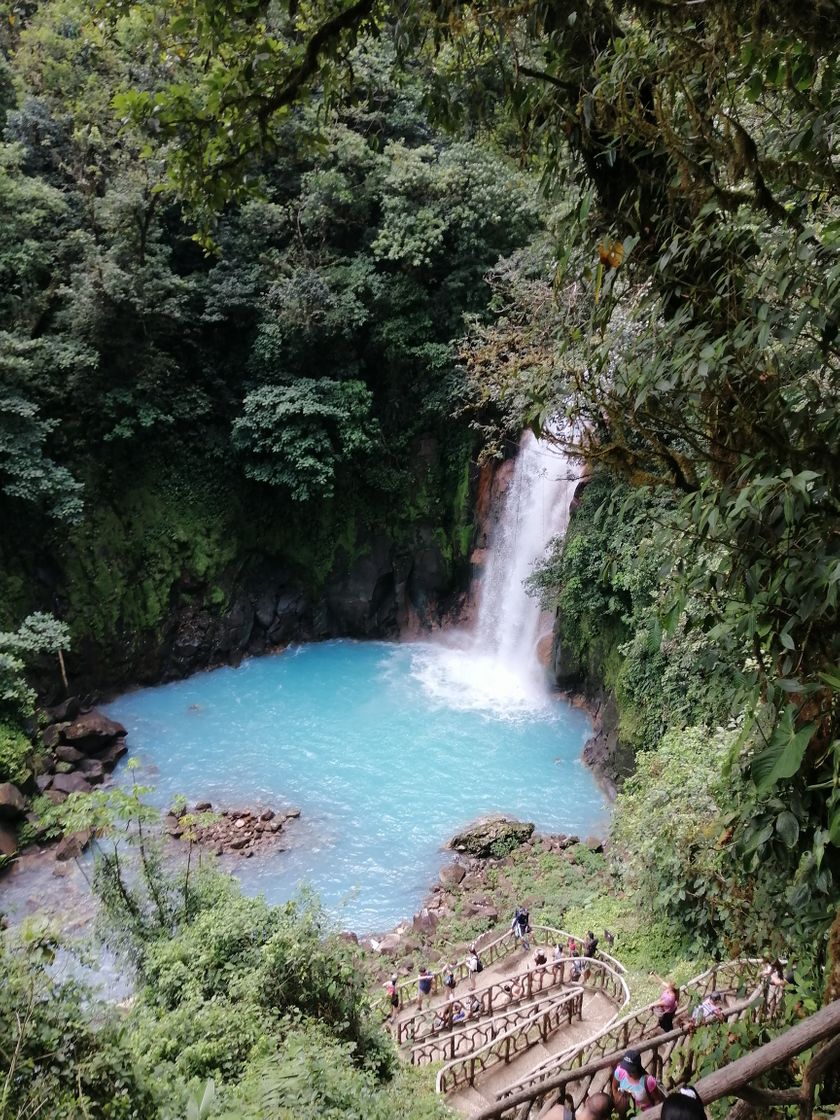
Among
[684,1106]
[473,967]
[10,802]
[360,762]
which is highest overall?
[684,1106]

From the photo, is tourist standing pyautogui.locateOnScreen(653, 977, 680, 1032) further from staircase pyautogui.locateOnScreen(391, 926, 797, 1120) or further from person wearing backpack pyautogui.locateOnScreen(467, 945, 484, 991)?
person wearing backpack pyautogui.locateOnScreen(467, 945, 484, 991)

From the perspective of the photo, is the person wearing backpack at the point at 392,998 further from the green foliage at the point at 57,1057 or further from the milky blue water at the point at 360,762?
the green foliage at the point at 57,1057

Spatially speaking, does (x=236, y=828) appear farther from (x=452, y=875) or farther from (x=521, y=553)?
(x=521, y=553)

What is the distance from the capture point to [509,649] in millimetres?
16891

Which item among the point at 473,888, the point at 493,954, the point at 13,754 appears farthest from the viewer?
the point at 13,754

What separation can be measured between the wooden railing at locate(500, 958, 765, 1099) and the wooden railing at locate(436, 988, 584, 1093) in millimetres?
487

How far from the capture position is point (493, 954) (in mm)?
9242

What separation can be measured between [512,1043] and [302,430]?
12.5 metres

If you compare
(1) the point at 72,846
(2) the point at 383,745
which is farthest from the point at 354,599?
(1) the point at 72,846

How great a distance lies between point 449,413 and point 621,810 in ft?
34.9

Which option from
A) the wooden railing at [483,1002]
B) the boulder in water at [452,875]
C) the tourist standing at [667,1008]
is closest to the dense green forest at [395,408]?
the tourist standing at [667,1008]

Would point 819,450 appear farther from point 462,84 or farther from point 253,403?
point 253,403

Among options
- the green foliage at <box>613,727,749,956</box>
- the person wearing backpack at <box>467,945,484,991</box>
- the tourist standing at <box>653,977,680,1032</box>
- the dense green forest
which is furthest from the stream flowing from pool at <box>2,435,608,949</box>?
the tourist standing at <box>653,977,680,1032</box>

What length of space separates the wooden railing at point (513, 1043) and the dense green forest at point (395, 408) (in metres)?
0.87
